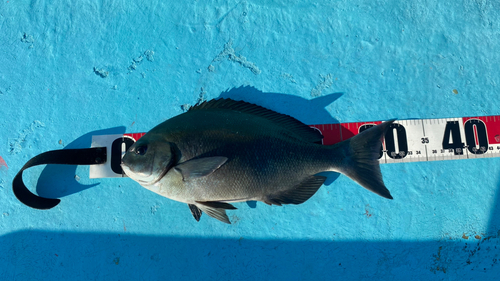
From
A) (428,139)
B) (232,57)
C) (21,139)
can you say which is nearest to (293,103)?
(232,57)

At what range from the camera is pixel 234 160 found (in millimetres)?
1701

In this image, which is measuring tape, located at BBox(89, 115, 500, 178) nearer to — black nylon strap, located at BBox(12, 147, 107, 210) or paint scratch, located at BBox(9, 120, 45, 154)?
black nylon strap, located at BBox(12, 147, 107, 210)

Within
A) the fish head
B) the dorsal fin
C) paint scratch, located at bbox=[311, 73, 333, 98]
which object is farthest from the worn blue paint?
the fish head

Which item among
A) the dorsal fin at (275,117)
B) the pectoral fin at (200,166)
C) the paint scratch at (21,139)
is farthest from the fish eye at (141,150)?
the paint scratch at (21,139)

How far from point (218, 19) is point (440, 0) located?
1862 mm

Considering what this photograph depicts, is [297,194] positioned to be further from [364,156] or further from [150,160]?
[150,160]

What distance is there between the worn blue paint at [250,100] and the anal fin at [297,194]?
30 cm

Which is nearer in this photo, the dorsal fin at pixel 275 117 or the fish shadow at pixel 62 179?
the dorsal fin at pixel 275 117

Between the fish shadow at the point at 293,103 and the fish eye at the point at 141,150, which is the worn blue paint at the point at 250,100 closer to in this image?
the fish shadow at the point at 293,103

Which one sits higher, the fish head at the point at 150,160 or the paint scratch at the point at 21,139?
the paint scratch at the point at 21,139

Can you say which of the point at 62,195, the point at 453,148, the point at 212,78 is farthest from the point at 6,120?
the point at 453,148

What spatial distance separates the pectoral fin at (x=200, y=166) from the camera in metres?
1.65

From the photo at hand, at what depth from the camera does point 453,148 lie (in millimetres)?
2045

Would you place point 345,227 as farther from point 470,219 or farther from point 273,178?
point 470,219
